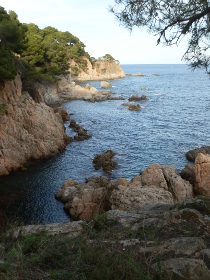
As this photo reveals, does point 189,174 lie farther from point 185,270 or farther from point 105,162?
point 185,270

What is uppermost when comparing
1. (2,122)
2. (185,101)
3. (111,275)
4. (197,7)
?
(197,7)

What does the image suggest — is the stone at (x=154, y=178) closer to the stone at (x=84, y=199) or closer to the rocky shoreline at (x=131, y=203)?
the rocky shoreline at (x=131, y=203)

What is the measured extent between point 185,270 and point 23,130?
28.7m

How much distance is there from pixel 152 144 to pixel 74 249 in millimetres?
32230

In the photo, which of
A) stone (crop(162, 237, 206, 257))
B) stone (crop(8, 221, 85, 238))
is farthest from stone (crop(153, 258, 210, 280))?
stone (crop(8, 221, 85, 238))

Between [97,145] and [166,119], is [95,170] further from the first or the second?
[166,119]

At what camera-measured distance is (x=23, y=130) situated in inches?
1278

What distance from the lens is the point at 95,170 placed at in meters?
30.2

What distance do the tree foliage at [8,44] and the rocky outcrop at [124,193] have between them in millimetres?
12831

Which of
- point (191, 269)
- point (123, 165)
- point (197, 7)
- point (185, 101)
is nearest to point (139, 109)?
point (185, 101)

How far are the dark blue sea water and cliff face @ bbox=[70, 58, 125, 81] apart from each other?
5432 cm

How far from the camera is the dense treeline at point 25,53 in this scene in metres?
31.6

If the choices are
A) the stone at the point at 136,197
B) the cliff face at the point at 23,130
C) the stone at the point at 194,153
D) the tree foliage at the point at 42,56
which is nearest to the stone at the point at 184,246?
the stone at the point at 136,197

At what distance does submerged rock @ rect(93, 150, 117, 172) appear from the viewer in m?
30.2
